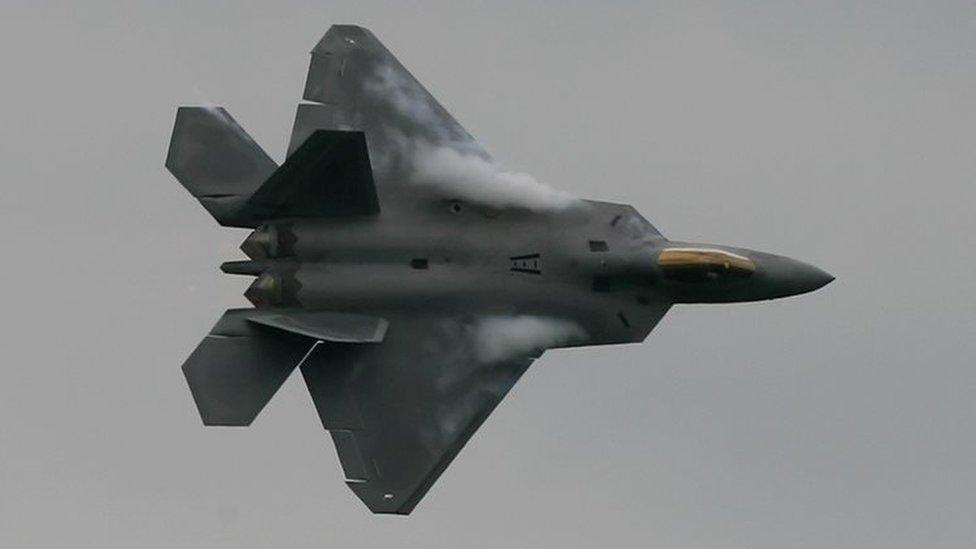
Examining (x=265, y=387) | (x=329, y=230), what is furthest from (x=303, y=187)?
(x=265, y=387)

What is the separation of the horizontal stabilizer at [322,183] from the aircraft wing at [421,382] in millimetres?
1702

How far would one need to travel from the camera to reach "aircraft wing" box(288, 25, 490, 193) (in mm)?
33562

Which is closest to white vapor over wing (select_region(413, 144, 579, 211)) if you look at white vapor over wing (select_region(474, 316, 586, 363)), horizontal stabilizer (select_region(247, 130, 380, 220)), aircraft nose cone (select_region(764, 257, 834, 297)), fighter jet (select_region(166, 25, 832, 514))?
fighter jet (select_region(166, 25, 832, 514))

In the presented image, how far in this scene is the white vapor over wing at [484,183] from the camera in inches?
1291

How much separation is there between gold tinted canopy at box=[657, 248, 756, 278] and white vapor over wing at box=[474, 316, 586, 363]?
1491 mm

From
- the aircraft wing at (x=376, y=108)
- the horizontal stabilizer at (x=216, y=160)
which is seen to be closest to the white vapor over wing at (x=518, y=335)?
the aircraft wing at (x=376, y=108)

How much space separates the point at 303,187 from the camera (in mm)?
32219

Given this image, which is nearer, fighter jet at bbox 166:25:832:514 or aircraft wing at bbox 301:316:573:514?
fighter jet at bbox 166:25:832:514

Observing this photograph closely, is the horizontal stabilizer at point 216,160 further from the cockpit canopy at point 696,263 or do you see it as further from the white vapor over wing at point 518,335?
the cockpit canopy at point 696,263

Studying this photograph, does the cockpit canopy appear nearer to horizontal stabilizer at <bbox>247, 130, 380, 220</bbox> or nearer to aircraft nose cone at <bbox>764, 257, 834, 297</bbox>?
aircraft nose cone at <bbox>764, 257, 834, 297</bbox>

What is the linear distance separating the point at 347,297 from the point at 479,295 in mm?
1759

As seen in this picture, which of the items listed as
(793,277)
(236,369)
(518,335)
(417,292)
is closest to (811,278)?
(793,277)

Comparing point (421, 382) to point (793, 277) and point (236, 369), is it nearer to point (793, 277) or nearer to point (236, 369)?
point (236, 369)

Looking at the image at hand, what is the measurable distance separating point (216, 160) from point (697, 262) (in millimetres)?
6671
